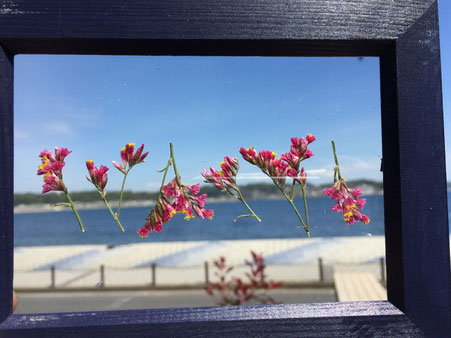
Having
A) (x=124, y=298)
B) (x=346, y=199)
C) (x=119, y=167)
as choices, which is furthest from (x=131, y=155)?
(x=124, y=298)

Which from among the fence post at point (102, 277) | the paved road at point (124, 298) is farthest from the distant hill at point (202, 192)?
the paved road at point (124, 298)

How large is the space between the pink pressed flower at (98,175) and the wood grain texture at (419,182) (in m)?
0.49

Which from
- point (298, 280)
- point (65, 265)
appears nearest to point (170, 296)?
point (298, 280)

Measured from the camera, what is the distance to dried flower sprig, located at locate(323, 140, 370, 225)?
59 centimetres

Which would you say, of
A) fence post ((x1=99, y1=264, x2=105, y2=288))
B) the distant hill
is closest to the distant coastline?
the distant hill

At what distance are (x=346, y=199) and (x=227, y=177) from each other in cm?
21

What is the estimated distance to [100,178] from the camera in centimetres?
60

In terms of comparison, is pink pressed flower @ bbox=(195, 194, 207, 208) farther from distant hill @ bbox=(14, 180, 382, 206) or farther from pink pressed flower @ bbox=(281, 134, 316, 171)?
pink pressed flower @ bbox=(281, 134, 316, 171)

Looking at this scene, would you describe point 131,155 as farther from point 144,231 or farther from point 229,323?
point 229,323

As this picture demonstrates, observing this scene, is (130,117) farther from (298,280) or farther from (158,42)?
(298,280)

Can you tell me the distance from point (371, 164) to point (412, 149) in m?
0.07

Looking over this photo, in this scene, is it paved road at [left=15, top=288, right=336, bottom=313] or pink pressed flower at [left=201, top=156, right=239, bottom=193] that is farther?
paved road at [left=15, top=288, right=336, bottom=313]

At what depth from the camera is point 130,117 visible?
0.58 m

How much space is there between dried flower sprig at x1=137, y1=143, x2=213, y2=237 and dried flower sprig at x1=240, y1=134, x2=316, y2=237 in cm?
11
